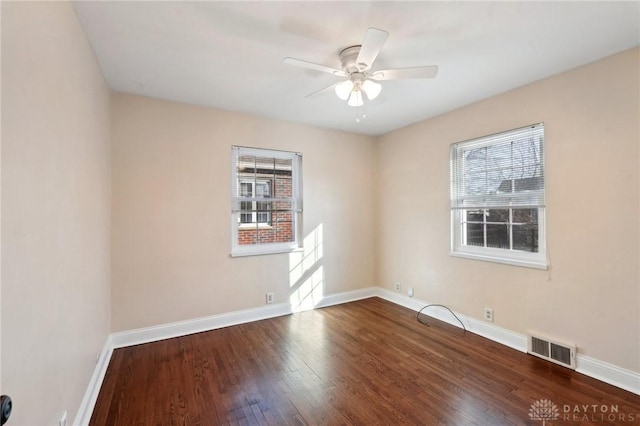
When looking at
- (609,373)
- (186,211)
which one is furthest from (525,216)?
(186,211)

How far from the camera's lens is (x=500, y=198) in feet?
9.93

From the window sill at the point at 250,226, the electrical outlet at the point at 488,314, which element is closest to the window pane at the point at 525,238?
the electrical outlet at the point at 488,314

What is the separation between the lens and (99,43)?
2.04m

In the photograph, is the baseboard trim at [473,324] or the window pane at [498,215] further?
the window pane at [498,215]

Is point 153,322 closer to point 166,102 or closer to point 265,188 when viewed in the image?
point 265,188

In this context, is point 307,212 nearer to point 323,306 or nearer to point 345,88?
point 323,306

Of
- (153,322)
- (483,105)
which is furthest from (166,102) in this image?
(483,105)

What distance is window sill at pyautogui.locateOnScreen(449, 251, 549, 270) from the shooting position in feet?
8.77

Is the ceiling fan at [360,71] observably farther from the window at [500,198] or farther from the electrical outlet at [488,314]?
the electrical outlet at [488,314]

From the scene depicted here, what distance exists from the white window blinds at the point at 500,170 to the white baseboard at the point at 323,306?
4.38ft

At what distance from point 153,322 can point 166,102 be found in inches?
92.9

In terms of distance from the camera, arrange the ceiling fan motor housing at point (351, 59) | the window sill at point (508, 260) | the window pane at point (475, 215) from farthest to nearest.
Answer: the window pane at point (475, 215), the window sill at point (508, 260), the ceiling fan motor housing at point (351, 59)

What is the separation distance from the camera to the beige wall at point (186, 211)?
291 cm

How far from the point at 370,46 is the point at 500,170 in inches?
84.5
